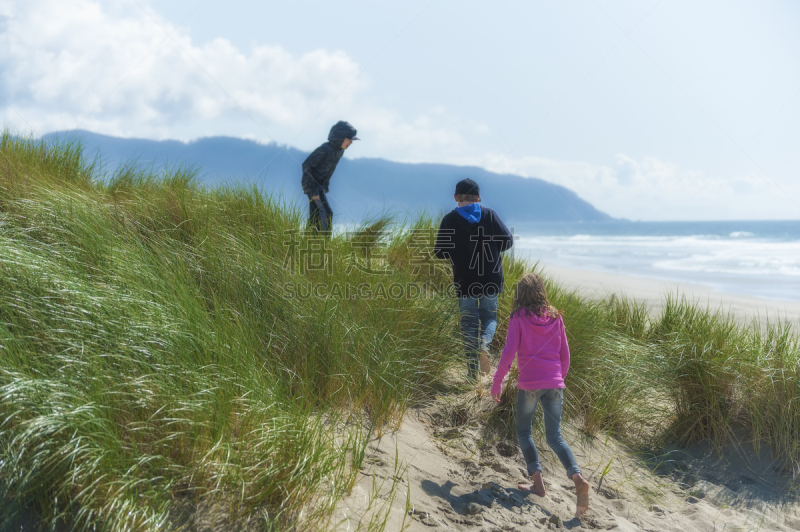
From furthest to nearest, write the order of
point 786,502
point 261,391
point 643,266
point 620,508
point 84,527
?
point 643,266
point 786,502
point 620,508
point 261,391
point 84,527

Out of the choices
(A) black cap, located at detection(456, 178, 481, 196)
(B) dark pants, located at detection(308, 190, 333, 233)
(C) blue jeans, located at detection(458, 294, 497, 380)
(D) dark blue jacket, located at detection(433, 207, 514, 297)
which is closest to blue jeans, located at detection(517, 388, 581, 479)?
(C) blue jeans, located at detection(458, 294, 497, 380)

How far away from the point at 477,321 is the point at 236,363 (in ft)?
9.15

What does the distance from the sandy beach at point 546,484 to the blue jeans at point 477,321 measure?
0.37 meters

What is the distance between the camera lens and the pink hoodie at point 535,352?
3.62 meters

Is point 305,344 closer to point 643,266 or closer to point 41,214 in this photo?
point 41,214

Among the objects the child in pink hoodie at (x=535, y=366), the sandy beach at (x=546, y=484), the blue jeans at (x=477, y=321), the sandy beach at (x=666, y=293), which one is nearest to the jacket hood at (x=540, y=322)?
the child in pink hoodie at (x=535, y=366)

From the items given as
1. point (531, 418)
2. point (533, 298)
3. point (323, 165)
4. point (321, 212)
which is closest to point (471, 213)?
point (533, 298)

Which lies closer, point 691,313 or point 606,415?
point 606,415

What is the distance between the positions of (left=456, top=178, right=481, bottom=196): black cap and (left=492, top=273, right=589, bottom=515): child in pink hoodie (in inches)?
66.2

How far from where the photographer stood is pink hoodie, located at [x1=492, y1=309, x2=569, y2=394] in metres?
3.62

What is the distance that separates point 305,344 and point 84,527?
1884mm

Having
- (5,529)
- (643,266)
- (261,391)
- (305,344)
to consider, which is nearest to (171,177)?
(305,344)

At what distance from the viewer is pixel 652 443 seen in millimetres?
4863

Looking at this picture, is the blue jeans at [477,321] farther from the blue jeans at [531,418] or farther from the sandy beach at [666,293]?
the sandy beach at [666,293]
